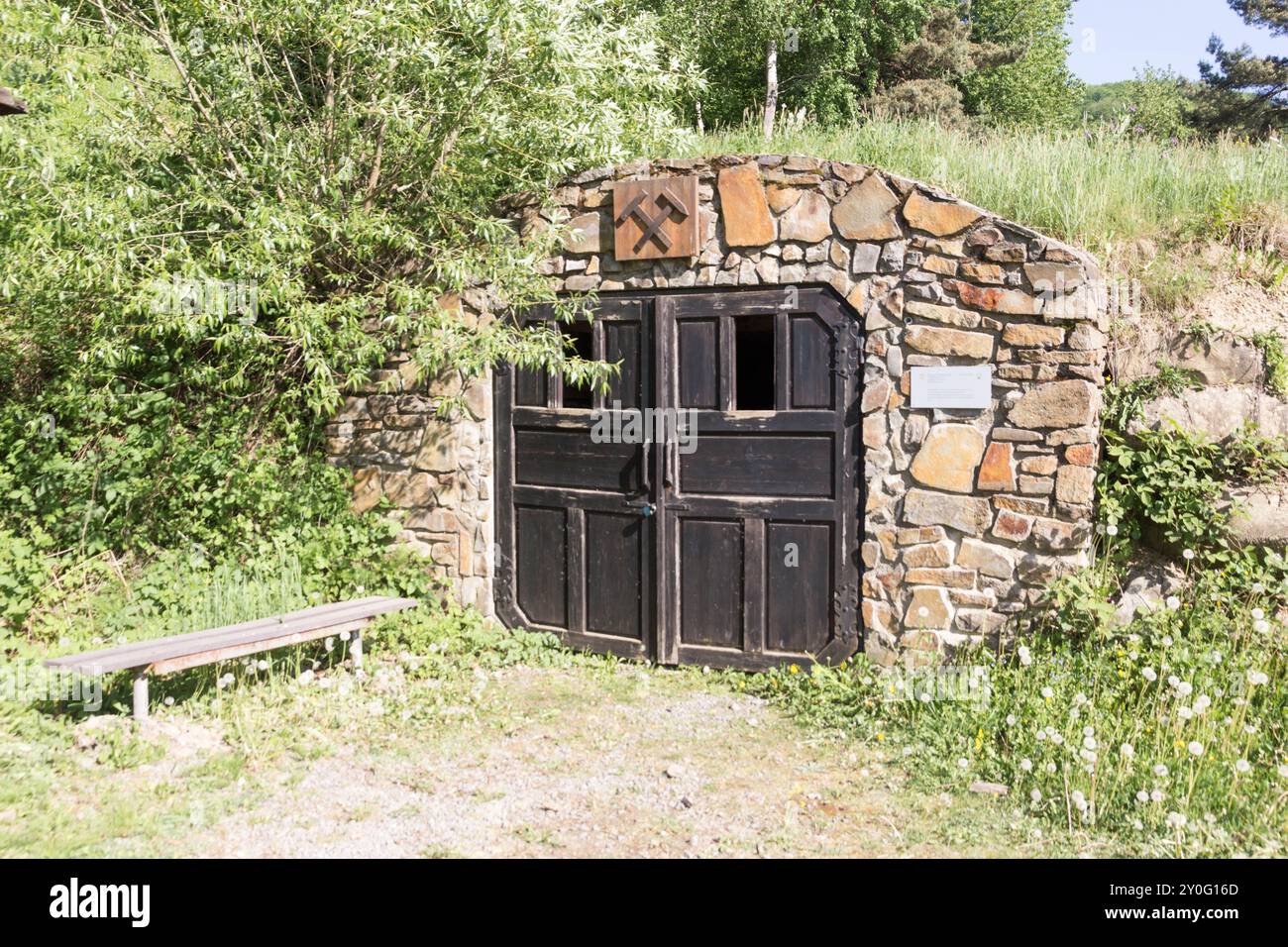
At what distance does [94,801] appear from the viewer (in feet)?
12.6

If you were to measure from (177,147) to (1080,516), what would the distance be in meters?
6.15

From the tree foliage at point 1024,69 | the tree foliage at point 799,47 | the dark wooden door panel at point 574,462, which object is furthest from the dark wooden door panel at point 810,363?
the tree foliage at point 1024,69

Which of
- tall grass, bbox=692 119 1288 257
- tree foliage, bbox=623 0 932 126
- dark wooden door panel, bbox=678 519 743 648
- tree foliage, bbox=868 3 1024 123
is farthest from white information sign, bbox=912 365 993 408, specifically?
tree foliage, bbox=868 3 1024 123

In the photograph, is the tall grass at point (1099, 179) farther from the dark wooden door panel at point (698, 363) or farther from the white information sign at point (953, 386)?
the dark wooden door panel at point (698, 363)

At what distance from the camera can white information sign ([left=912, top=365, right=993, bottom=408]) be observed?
16.9 ft

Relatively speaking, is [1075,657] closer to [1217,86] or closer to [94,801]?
[94,801]

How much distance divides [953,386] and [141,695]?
4.67m

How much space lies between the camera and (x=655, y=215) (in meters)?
5.78

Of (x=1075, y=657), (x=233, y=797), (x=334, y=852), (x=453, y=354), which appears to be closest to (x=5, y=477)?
(x=453, y=354)

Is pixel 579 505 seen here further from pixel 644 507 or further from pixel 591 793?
pixel 591 793

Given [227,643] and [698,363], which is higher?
[698,363]
